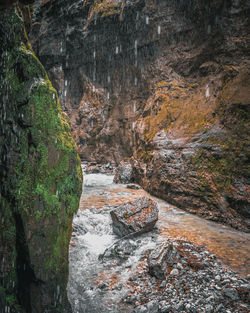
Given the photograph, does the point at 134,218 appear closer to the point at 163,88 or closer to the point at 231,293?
the point at 231,293

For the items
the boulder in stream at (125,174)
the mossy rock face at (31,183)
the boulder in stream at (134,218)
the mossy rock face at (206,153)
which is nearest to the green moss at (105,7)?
the mossy rock face at (206,153)

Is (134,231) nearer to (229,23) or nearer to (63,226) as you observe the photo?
(63,226)

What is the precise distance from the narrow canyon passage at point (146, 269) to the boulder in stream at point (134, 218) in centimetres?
24

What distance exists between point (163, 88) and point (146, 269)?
13302mm

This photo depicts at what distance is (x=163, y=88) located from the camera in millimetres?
15195

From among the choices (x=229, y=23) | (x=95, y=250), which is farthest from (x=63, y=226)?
(x=229, y=23)

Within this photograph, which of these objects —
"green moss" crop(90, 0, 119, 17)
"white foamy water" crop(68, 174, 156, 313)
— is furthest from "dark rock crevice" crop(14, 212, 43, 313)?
"green moss" crop(90, 0, 119, 17)

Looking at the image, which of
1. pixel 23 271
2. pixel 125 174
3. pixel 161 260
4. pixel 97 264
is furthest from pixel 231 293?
pixel 125 174

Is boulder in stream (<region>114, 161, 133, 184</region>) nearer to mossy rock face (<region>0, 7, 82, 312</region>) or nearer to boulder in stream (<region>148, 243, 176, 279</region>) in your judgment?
boulder in stream (<region>148, 243, 176, 279</region>)

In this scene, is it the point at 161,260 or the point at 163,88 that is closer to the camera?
the point at 161,260

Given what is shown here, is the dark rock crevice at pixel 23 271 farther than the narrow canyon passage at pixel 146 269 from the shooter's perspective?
No

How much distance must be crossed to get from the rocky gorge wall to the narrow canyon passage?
157 cm

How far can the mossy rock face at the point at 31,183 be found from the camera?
318 centimetres

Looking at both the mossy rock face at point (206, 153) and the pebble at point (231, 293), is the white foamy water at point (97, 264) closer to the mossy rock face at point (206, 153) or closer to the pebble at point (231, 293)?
the pebble at point (231, 293)
